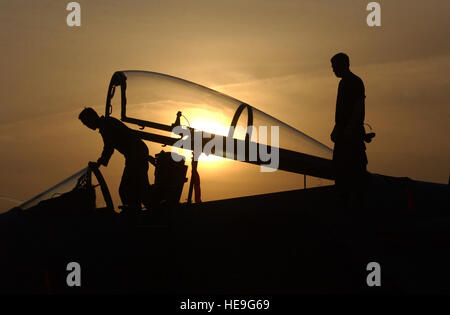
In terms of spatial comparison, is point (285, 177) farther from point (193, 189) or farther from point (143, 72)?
point (143, 72)

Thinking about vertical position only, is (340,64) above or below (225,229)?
above

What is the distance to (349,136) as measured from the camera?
6695mm

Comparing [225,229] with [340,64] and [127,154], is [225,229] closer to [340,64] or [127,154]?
[127,154]

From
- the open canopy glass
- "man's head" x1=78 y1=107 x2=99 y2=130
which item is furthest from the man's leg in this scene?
"man's head" x1=78 y1=107 x2=99 y2=130

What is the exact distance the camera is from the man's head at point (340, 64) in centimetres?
683

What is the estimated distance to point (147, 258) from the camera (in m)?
6.38

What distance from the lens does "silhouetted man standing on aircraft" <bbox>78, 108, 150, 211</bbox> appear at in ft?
22.6

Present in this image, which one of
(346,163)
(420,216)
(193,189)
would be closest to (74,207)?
(193,189)

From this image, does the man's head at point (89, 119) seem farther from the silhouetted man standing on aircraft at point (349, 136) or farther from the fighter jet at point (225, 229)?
the silhouetted man standing on aircraft at point (349, 136)

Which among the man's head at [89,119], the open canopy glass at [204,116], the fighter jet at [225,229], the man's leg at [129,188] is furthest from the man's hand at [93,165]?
the open canopy glass at [204,116]

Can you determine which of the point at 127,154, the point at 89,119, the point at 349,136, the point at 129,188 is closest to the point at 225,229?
the point at 129,188

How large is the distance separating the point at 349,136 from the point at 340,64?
0.79 m

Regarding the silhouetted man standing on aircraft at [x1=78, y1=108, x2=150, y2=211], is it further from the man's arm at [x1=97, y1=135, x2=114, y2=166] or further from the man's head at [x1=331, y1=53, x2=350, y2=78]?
the man's head at [x1=331, y1=53, x2=350, y2=78]

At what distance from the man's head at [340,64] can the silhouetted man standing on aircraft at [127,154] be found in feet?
7.32
